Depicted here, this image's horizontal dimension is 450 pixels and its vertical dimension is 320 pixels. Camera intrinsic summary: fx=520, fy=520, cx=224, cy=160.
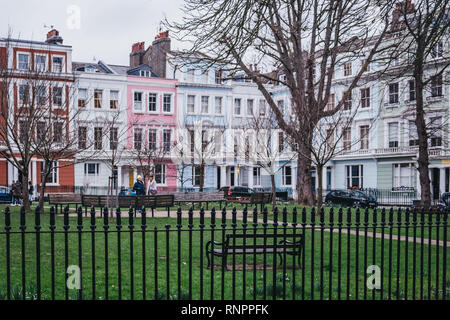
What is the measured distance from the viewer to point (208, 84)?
49562 mm

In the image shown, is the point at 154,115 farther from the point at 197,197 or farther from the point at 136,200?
the point at 136,200

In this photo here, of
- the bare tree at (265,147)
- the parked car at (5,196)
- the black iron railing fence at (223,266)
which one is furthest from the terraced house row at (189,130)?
the black iron railing fence at (223,266)

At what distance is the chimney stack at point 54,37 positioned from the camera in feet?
143

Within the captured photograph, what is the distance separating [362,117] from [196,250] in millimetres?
33343

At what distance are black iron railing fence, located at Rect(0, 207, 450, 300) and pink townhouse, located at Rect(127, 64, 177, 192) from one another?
3319cm

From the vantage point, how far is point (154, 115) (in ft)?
156

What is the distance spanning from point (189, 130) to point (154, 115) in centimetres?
389

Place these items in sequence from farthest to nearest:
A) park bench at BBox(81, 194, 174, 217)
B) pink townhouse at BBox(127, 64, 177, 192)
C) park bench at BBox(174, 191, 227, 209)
→ pink townhouse at BBox(127, 64, 177, 192), park bench at BBox(174, 191, 227, 209), park bench at BBox(81, 194, 174, 217)

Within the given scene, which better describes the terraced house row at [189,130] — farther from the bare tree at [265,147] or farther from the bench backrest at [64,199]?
the bench backrest at [64,199]

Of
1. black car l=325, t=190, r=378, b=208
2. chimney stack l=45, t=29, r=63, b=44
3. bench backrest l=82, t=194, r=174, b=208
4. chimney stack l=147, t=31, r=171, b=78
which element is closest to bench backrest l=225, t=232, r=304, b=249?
bench backrest l=82, t=194, r=174, b=208

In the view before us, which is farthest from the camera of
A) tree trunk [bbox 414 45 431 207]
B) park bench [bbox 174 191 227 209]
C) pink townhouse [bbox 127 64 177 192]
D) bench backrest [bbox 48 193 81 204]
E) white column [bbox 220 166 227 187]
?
white column [bbox 220 166 227 187]

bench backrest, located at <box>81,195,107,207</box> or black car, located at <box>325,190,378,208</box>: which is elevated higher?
bench backrest, located at <box>81,195,107,207</box>

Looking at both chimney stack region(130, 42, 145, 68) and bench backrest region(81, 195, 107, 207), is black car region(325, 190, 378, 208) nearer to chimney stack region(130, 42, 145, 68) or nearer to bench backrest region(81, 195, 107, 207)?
bench backrest region(81, 195, 107, 207)

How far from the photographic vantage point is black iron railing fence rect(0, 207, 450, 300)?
17.8 ft
